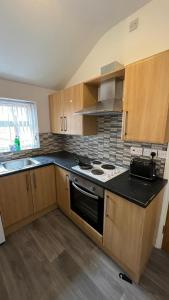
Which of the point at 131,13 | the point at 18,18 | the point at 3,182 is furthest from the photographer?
the point at 3,182

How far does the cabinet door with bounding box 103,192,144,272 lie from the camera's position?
43.7 inches

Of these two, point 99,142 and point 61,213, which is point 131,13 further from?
point 61,213

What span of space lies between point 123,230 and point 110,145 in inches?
41.7

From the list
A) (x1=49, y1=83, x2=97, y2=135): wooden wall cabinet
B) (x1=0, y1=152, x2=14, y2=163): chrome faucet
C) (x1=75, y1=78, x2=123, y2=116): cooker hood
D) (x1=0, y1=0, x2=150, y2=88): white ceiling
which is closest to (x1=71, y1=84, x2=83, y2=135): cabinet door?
(x1=49, y1=83, x2=97, y2=135): wooden wall cabinet

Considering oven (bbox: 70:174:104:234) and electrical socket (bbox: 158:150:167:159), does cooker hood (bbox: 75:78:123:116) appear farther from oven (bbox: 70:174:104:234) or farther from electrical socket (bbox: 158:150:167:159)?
oven (bbox: 70:174:104:234)

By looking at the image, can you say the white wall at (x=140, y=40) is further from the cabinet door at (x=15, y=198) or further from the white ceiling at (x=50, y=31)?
the cabinet door at (x=15, y=198)

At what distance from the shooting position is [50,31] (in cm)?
150

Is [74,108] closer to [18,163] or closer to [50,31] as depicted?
[50,31]

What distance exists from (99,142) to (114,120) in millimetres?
426

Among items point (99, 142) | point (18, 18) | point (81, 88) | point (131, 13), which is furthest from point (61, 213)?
point (131, 13)

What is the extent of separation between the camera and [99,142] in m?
2.05

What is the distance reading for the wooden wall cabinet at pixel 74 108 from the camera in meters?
1.81

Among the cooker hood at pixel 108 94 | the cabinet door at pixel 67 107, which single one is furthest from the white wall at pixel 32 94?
the cooker hood at pixel 108 94

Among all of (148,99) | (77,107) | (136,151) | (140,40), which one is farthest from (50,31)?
(136,151)
